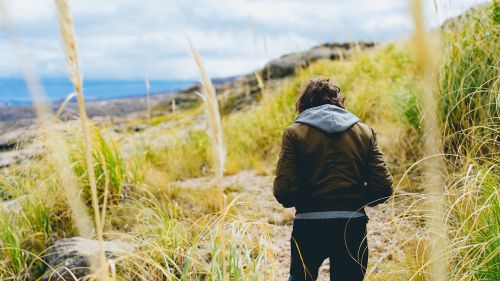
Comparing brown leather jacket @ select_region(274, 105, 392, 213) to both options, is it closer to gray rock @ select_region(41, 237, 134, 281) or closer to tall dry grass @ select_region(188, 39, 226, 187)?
tall dry grass @ select_region(188, 39, 226, 187)

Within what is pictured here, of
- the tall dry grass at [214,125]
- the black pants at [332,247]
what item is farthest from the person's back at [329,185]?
the tall dry grass at [214,125]

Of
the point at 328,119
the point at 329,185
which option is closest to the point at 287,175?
the point at 329,185

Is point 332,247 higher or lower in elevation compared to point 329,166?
lower

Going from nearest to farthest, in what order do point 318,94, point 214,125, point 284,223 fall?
point 214,125 → point 318,94 → point 284,223

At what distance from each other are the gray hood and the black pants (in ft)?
1.72

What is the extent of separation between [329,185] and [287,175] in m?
0.24

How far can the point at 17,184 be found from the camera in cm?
519

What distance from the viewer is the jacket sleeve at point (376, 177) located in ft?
→ 9.50

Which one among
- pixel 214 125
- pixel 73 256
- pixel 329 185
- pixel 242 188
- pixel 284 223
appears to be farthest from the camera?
pixel 242 188

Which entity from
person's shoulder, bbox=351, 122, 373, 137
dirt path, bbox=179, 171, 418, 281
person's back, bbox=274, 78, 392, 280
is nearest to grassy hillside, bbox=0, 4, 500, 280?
dirt path, bbox=179, 171, 418, 281

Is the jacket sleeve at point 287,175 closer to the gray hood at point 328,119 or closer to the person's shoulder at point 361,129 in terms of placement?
the gray hood at point 328,119

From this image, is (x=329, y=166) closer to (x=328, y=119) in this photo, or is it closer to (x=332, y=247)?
(x=328, y=119)

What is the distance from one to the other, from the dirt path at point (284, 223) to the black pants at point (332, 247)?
11 cm

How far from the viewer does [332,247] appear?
286cm
